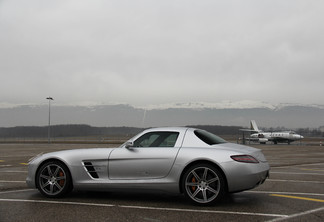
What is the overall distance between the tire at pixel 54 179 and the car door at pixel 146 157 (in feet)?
2.91

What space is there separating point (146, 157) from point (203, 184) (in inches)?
43.2

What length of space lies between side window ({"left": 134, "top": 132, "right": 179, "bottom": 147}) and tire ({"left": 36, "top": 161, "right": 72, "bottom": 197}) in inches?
57.8

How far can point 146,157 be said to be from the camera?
6.05 metres

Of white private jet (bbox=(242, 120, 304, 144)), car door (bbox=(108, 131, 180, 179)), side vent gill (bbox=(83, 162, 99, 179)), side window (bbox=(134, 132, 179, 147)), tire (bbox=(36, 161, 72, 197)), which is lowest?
white private jet (bbox=(242, 120, 304, 144))

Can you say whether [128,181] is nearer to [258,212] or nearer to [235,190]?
[235,190]

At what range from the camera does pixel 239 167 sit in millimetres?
5586

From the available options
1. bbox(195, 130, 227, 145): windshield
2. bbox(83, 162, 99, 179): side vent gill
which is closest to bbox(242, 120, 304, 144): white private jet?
bbox(195, 130, 227, 145): windshield

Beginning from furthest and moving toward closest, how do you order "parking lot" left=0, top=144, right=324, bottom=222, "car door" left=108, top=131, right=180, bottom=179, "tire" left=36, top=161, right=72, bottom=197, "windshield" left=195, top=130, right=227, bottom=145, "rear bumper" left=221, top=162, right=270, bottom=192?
"tire" left=36, top=161, right=72, bottom=197, "windshield" left=195, top=130, right=227, bottom=145, "car door" left=108, top=131, right=180, bottom=179, "rear bumper" left=221, top=162, right=270, bottom=192, "parking lot" left=0, top=144, right=324, bottom=222

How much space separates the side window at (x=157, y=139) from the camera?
6.21m

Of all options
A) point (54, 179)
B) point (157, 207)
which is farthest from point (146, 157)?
point (54, 179)

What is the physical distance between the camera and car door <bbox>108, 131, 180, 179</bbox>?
19.5 ft

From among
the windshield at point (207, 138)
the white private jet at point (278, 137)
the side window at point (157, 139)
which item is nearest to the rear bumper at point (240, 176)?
the windshield at point (207, 138)

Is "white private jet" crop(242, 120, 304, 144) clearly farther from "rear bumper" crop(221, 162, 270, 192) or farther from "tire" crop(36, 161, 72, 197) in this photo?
"tire" crop(36, 161, 72, 197)

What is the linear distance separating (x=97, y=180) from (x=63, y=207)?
82 centimetres
